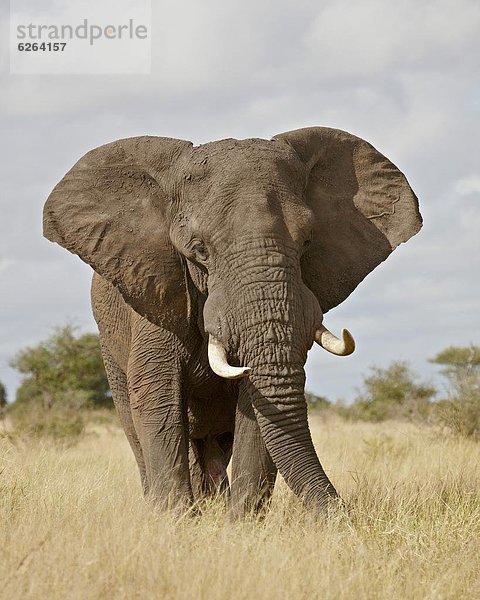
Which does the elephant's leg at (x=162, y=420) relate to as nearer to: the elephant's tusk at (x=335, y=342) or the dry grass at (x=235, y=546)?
the dry grass at (x=235, y=546)

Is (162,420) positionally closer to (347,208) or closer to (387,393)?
(347,208)

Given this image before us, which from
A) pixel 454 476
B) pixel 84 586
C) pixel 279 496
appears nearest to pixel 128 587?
pixel 84 586

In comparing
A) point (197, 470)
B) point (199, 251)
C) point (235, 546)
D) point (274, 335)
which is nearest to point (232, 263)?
point (199, 251)

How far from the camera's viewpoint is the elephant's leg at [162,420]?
8531 mm

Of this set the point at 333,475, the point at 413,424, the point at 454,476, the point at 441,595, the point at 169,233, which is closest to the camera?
the point at 441,595

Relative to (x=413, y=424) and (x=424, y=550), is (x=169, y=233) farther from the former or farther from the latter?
(x=413, y=424)

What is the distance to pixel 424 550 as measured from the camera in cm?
757

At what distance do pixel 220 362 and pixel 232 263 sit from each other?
26.4 inches

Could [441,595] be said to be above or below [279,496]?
below

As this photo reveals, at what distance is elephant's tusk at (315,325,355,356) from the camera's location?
7527 millimetres

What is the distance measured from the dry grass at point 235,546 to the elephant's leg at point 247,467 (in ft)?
0.61

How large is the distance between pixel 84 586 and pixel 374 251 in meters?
4.44

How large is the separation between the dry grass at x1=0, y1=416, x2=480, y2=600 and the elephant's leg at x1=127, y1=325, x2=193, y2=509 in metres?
0.27

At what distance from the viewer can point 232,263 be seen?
305 inches
